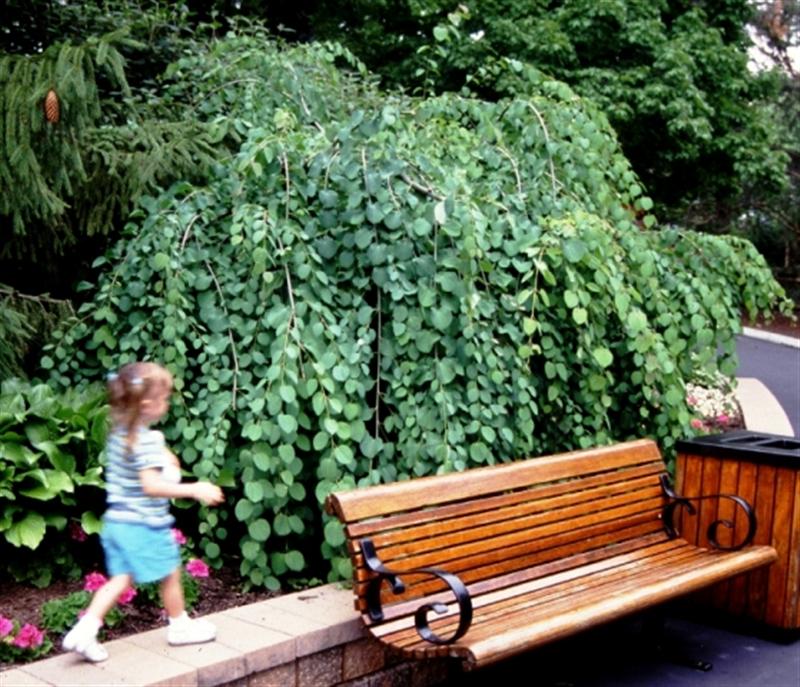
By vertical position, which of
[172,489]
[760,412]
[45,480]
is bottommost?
[760,412]

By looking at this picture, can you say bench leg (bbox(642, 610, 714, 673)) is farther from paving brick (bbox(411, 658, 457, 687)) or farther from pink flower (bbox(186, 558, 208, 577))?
pink flower (bbox(186, 558, 208, 577))

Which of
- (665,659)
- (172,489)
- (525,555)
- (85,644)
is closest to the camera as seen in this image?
(85,644)

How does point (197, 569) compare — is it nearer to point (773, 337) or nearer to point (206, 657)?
point (206, 657)

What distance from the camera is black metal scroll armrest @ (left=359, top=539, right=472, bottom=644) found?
3320 mm

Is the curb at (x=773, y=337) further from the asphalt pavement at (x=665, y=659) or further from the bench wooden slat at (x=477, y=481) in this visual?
the bench wooden slat at (x=477, y=481)

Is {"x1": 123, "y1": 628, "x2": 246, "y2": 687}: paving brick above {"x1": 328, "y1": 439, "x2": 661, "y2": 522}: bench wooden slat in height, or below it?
below

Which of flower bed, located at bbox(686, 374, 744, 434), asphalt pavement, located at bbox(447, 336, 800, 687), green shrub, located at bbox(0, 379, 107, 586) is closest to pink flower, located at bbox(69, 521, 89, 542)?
green shrub, located at bbox(0, 379, 107, 586)

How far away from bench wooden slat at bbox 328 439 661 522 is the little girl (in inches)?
20.2

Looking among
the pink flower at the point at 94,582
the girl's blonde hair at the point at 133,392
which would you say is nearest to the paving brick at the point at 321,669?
the pink flower at the point at 94,582

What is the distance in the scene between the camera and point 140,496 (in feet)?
11.3

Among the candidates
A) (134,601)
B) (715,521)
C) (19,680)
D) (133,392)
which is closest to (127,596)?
(134,601)

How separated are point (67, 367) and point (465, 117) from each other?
2.86m

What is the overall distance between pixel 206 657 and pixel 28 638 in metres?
0.64

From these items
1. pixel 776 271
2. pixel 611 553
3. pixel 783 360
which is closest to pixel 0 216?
pixel 611 553
